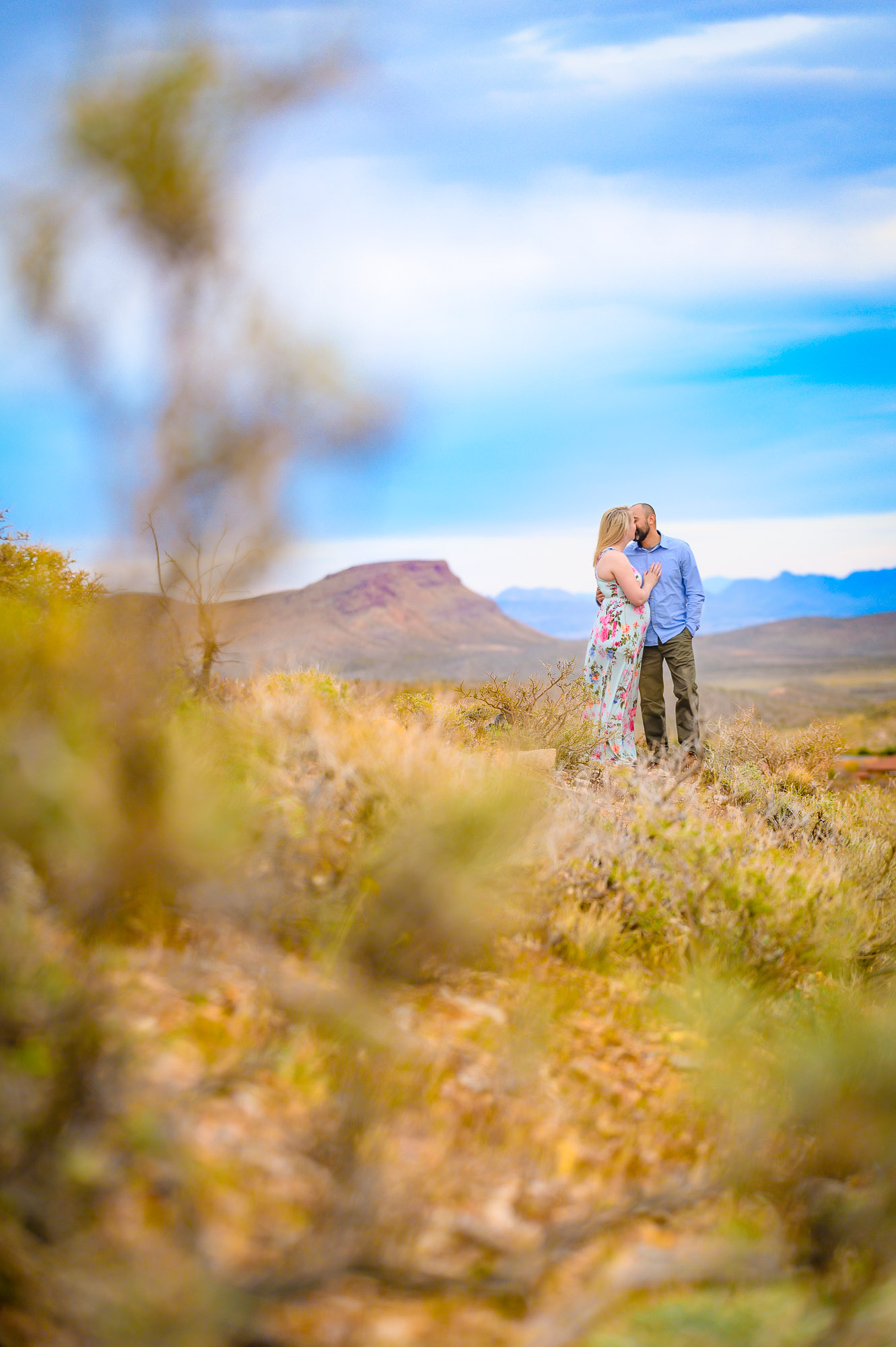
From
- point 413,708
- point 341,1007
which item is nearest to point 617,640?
point 413,708

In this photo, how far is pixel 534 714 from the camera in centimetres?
796

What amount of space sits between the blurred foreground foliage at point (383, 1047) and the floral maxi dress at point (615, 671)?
3313mm

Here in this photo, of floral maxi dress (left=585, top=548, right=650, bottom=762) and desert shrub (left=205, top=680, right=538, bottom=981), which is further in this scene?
floral maxi dress (left=585, top=548, right=650, bottom=762)

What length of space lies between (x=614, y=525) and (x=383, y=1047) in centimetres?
539

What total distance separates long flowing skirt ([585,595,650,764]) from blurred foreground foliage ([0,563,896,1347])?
130 inches

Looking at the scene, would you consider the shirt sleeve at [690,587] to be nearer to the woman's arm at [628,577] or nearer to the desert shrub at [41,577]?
the woman's arm at [628,577]

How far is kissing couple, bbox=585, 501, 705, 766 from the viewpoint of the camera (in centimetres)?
718

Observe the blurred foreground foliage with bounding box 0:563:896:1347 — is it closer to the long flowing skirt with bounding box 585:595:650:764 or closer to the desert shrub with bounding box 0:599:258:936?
the desert shrub with bounding box 0:599:258:936

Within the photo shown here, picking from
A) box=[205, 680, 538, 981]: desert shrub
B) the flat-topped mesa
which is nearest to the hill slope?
the flat-topped mesa

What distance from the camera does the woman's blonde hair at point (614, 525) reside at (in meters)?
7.05

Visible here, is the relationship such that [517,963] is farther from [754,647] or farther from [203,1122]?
[754,647]

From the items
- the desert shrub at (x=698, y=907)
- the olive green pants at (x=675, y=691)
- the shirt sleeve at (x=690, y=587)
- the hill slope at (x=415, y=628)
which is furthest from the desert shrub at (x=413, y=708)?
the hill slope at (x=415, y=628)

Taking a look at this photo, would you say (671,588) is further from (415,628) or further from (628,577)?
(415,628)

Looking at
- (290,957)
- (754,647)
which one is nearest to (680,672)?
(290,957)
